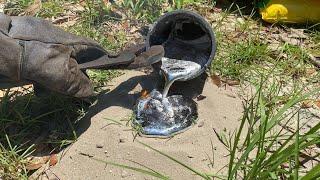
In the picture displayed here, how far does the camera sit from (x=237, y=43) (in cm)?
282

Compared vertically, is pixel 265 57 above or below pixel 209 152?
above

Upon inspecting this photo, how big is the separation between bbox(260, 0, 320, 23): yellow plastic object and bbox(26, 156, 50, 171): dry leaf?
1.65 meters

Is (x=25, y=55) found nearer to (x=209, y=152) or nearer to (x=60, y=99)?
(x=60, y=99)

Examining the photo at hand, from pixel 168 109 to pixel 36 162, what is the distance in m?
0.69

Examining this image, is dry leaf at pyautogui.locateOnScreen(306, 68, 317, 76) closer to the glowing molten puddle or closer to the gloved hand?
the glowing molten puddle

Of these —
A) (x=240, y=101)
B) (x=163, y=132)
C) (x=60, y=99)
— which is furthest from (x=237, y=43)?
(x=60, y=99)

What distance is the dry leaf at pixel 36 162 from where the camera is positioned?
6.93ft

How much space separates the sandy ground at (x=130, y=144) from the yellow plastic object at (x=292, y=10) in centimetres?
77

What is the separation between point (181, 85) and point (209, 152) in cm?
48

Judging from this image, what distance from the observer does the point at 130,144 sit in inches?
85.4

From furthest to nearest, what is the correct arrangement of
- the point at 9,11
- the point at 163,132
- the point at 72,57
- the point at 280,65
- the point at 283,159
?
the point at 9,11, the point at 280,65, the point at 163,132, the point at 72,57, the point at 283,159

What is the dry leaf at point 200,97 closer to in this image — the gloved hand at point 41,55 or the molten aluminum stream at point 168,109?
the molten aluminum stream at point 168,109

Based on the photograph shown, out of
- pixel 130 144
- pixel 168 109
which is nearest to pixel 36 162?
pixel 130 144

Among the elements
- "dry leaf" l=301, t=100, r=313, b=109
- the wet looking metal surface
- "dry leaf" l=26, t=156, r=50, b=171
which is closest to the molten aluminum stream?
the wet looking metal surface
